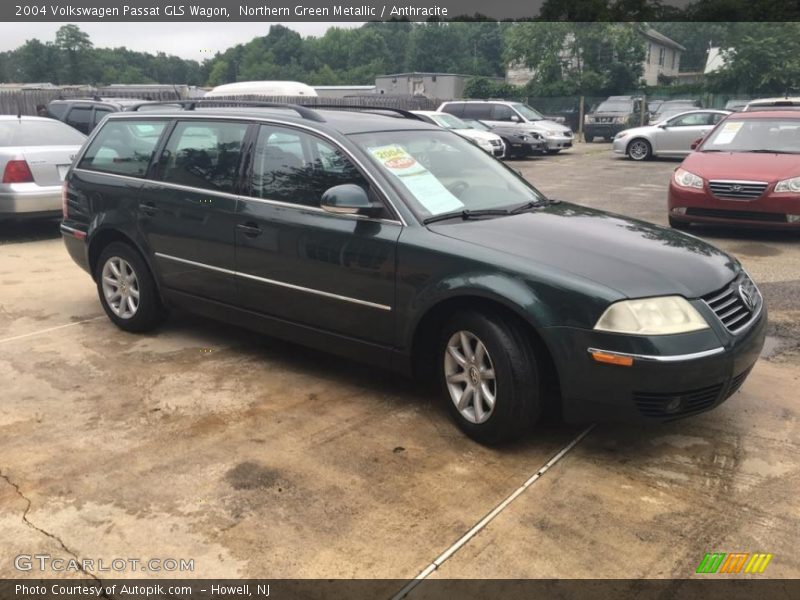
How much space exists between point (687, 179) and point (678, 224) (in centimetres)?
74

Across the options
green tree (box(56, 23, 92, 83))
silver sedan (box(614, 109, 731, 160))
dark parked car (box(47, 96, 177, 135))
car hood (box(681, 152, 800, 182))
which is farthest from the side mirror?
green tree (box(56, 23, 92, 83))

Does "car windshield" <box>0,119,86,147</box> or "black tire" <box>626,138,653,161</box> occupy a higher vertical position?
"car windshield" <box>0,119,86,147</box>

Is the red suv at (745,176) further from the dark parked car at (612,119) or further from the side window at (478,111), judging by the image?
the dark parked car at (612,119)

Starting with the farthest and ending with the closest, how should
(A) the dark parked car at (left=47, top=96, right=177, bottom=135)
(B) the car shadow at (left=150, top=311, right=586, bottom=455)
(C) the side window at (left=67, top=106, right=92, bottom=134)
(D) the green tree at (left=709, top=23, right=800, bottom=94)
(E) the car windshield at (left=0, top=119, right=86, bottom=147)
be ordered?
(D) the green tree at (left=709, top=23, right=800, bottom=94) → (C) the side window at (left=67, top=106, right=92, bottom=134) → (A) the dark parked car at (left=47, top=96, right=177, bottom=135) → (E) the car windshield at (left=0, top=119, right=86, bottom=147) → (B) the car shadow at (left=150, top=311, right=586, bottom=455)

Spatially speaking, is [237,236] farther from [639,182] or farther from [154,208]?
[639,182]

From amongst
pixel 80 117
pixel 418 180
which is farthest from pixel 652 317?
pixel 80 117

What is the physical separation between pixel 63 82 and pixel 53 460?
244 ft

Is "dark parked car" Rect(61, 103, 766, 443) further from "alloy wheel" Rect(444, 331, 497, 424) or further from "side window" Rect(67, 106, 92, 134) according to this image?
"side window" Rect(67, 106, 92, 134)

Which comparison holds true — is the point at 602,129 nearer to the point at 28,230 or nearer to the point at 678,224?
the point at 678,224

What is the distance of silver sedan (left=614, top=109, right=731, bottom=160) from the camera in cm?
2022

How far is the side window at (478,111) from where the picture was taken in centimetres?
2292

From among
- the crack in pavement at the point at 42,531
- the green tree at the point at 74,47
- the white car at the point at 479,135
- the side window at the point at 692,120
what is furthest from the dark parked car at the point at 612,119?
the green tree at the point at 74,47

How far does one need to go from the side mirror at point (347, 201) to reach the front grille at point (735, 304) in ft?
5.85

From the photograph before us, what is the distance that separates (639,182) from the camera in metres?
15.3
